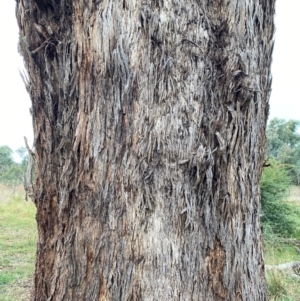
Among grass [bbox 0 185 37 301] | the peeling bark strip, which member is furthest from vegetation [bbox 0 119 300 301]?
the peeling bark strip

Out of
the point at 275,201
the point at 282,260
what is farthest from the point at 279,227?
the point at 282,260

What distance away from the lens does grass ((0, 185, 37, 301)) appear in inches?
158

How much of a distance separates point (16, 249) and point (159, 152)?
4728 millimetres

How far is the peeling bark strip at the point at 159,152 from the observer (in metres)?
1.51

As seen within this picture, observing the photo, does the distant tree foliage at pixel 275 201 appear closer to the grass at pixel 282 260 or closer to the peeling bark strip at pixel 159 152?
the grass at pixel 282 260

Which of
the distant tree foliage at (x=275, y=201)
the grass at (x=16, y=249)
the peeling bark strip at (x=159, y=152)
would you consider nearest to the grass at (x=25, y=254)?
the grass at (x=16, y=249)

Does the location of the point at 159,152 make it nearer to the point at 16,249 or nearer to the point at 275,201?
the point at 16,249

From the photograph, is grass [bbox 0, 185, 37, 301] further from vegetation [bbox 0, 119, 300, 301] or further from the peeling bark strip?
the peeling bark strip

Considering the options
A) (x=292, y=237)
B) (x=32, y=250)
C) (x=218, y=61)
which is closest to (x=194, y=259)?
(x=218, y=61)

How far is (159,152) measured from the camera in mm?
1516

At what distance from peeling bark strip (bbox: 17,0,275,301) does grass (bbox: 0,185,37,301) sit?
2.57 metres

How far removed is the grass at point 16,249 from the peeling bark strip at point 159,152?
2571 millimetres

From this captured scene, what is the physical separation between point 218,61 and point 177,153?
16.6 inches

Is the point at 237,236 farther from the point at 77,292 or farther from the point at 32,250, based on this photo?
the point at 32,250
